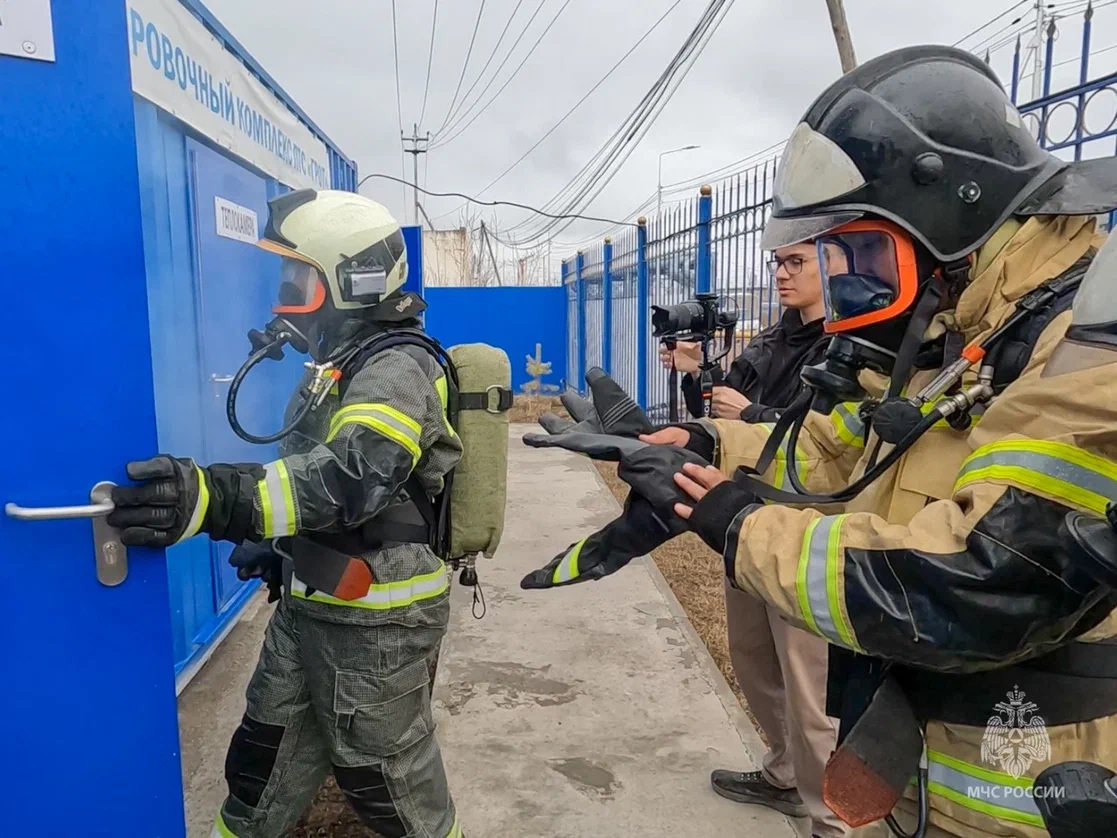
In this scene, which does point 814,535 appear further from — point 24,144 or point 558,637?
point 558,637

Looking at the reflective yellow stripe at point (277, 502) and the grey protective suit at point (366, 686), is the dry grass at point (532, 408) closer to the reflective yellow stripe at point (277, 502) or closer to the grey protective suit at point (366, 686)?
the grey protective suit at point (366, 686)

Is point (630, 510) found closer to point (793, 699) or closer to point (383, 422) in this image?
point (383, 422)

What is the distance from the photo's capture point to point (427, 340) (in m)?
2.18

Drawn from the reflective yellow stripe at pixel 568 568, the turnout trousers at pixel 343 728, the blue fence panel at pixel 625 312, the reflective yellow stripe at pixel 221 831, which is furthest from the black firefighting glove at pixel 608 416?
the blue fence panel at pixel 625 312

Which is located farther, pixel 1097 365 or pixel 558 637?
pixel 558 637

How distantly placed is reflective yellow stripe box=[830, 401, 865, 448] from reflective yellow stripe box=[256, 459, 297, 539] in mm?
1174

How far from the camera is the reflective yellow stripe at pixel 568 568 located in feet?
4.95

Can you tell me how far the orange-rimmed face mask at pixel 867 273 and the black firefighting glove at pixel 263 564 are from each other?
166 centimetres

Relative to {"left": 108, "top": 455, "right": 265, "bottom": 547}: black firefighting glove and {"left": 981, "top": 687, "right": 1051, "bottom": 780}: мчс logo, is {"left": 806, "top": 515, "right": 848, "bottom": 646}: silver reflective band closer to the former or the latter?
{"left": 981, "top": 687, "right": 1051, "bottom": 780}: мчс logo

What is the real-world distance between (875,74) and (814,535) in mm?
878

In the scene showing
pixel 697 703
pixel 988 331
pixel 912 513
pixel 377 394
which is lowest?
pixel 697 703

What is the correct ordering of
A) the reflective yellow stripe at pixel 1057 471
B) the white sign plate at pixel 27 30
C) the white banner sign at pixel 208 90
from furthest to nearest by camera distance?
1. the white banner sign at pixel 208 90
2. the white sign plate at pixel 27 30
3. the reflective yellow stripe at pixel 1057 471

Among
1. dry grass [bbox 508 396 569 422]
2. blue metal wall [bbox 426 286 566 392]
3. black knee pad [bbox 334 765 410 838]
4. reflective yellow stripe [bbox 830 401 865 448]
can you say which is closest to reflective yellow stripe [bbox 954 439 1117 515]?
reflective yellow stripe [bbox 830 401 865 448]

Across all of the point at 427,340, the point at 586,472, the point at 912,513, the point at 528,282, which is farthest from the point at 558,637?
the point at 528,282
